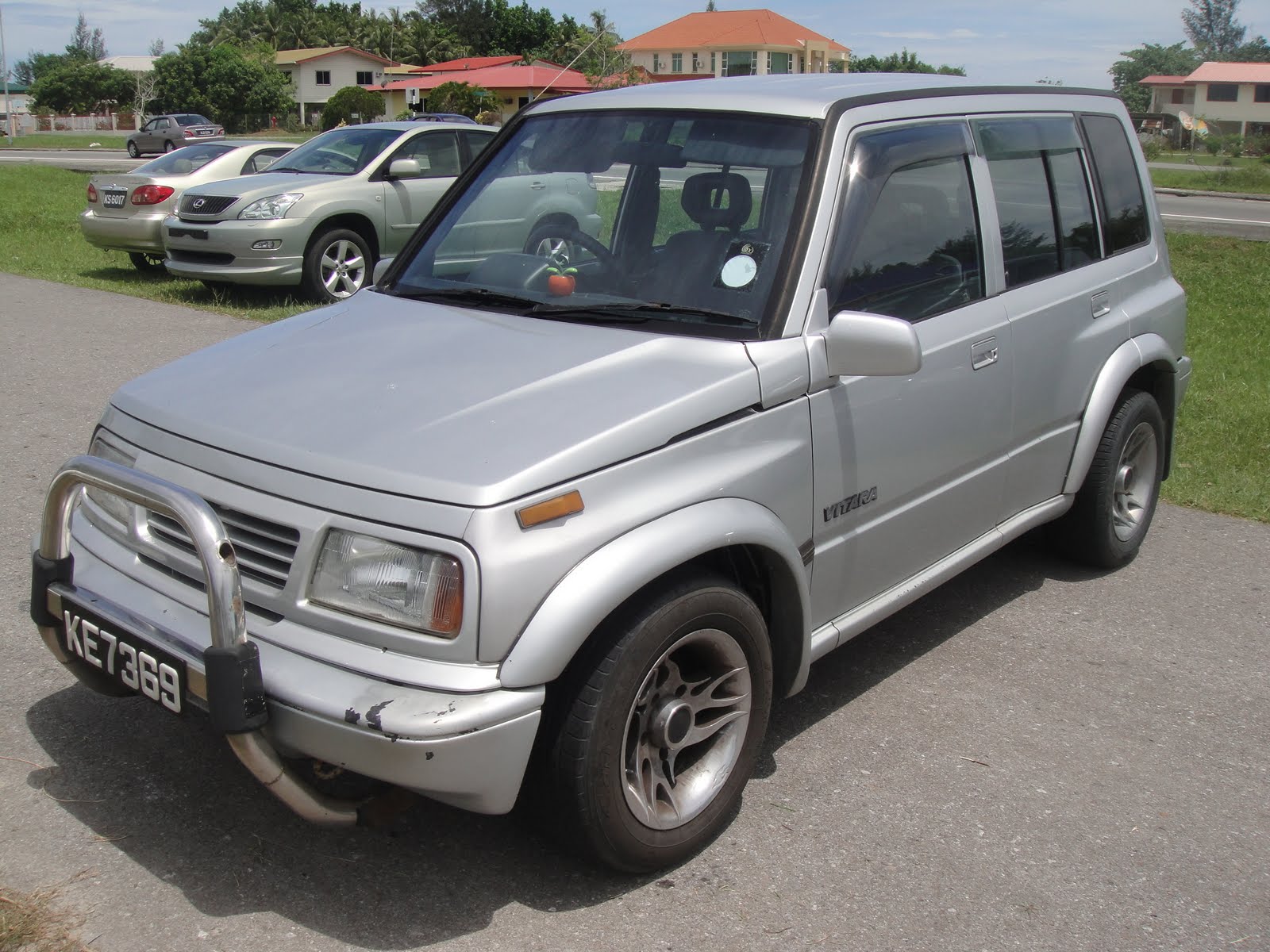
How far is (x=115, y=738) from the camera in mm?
3658

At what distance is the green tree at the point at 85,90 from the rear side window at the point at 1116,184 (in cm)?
9589

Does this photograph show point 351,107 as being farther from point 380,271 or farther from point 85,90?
point 380,271

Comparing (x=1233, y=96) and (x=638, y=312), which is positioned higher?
(x=1233, y=96)

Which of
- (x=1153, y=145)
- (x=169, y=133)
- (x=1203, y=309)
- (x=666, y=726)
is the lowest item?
(x=666, y=726)

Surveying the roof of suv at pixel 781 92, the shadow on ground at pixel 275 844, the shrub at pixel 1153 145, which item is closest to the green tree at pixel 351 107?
the shrub at pixel 1153 145

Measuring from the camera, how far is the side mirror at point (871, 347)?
3217 mm

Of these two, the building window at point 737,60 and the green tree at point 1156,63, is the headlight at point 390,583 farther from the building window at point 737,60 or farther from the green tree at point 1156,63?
the green tree at point 1156,63

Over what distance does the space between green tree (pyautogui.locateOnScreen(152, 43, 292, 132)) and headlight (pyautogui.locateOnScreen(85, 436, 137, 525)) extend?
257 feet

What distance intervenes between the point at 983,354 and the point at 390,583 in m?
2.20

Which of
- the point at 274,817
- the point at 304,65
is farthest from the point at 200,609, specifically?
the point at 304,65

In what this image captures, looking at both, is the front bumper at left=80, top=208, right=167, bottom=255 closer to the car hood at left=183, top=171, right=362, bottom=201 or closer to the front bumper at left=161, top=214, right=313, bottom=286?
the car hood at left=183, top=171, right=362, bottom=201

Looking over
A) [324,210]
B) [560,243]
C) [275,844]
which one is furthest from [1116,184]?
[324,210]

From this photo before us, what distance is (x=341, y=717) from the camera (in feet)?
8.45

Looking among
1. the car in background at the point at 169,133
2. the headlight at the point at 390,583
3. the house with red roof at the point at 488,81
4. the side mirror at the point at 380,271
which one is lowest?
the headlight at the point at 390,583
